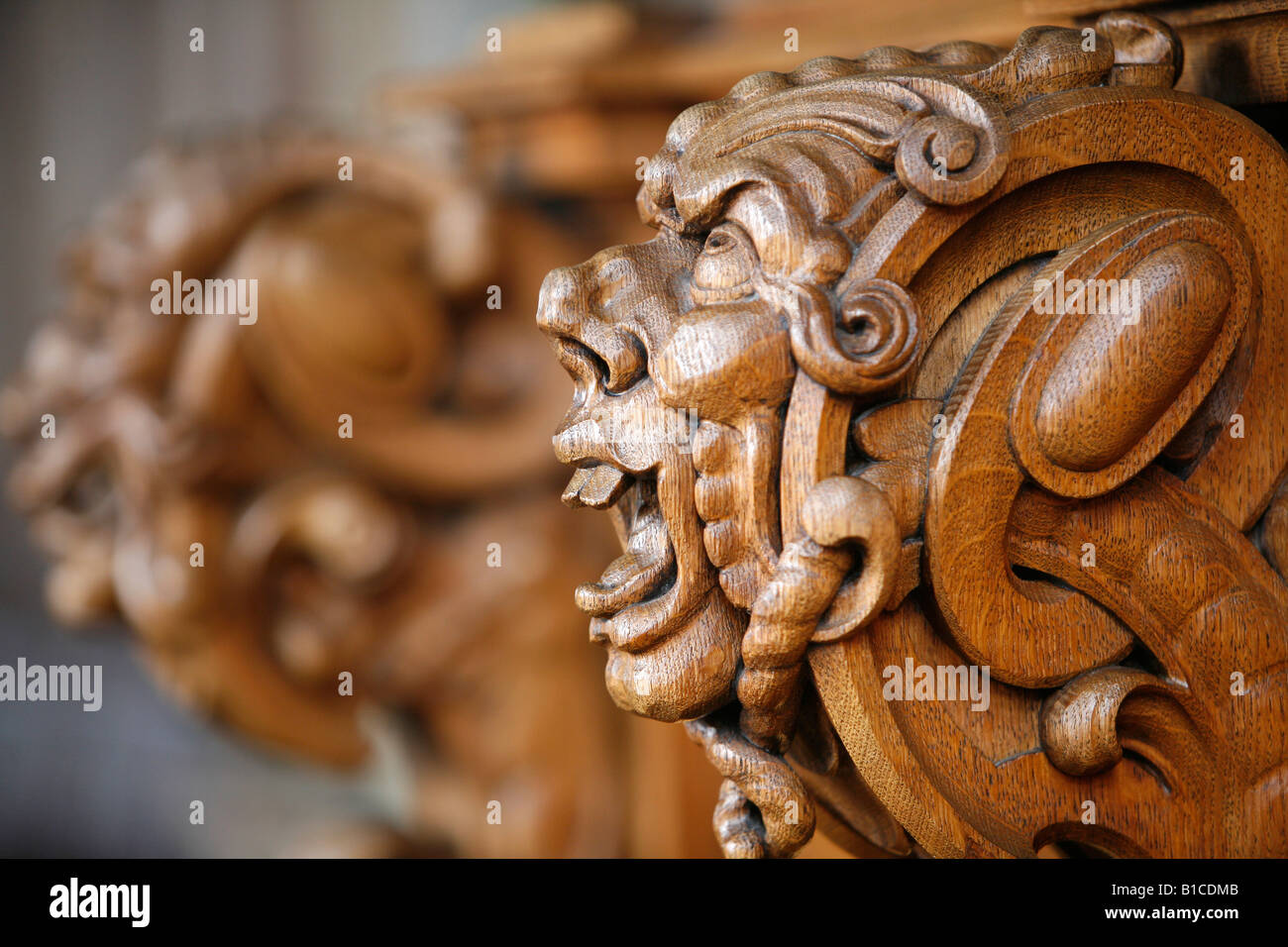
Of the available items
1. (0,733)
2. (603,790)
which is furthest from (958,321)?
(0,733)

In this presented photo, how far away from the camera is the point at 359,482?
1.31 metres

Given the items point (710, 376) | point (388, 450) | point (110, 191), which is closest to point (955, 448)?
point (710, 376)

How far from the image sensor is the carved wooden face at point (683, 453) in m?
0.45

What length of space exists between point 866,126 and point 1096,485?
15 centimetres

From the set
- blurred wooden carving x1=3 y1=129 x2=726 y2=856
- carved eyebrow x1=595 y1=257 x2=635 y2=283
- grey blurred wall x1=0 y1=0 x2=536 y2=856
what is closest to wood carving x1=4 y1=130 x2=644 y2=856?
blurred wooden carving x1=3 y1=129 x2=726 y2=856

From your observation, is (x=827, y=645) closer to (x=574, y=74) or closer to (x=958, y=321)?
(x=958, y=321)

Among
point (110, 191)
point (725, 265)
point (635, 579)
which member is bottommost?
point (635, 579)

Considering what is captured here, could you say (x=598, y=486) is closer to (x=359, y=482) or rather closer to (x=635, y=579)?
(x=635, y=579)

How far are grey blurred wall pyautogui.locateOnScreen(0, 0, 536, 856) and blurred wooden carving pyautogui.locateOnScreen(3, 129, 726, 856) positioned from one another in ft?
0.53

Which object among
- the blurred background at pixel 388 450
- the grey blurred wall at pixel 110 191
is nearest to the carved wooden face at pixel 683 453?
the blurred background at pixel 388 450

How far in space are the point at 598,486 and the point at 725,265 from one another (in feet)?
0.29

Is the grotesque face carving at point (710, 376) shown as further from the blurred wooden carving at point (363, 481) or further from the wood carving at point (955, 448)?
the blurred wooden carving at point (363, 481)

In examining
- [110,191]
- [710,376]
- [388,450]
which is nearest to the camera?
[710,376]

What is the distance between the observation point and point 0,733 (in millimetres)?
1704
